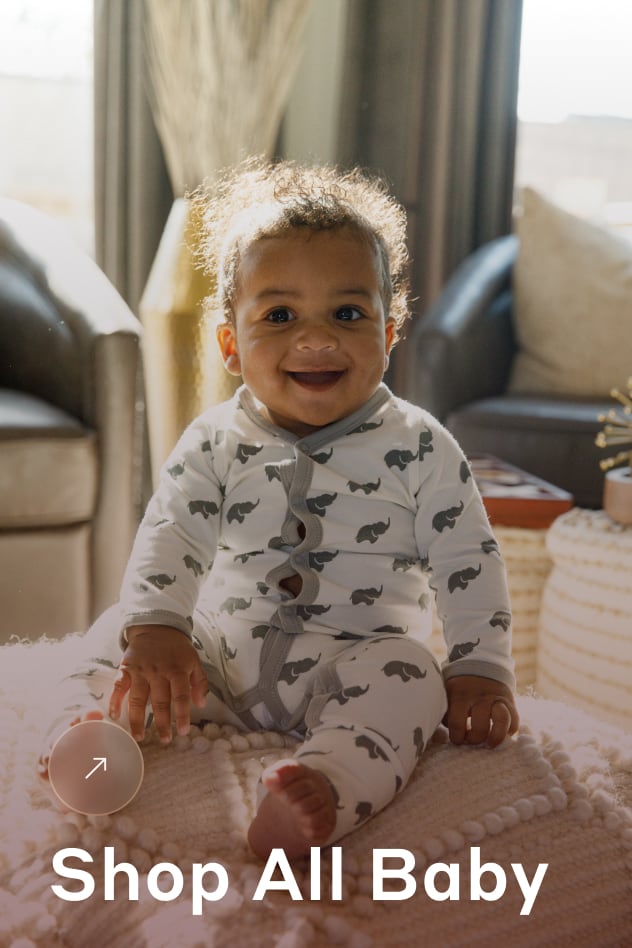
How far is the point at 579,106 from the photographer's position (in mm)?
3102

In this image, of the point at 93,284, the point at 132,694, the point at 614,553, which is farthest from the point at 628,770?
the point at 93,284

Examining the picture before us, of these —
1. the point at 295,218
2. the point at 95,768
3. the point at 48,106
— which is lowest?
the point at 95,768

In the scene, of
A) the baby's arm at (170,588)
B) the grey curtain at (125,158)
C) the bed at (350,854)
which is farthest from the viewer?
the grey curtain at (125,158)

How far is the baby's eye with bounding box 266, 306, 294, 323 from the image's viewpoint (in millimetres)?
1044

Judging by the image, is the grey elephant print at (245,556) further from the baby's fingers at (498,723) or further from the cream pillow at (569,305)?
the cream pillow at (569,305)

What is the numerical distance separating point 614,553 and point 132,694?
0.89 m

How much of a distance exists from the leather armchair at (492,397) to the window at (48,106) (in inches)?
44.4

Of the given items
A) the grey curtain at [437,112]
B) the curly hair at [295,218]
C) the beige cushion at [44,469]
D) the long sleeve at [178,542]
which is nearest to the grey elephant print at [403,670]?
the long sleeve at [178,542]

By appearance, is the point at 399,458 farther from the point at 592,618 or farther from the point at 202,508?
the point at 592,618

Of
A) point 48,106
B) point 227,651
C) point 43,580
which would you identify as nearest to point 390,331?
point 227,651

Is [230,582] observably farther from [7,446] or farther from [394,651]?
[7,446]

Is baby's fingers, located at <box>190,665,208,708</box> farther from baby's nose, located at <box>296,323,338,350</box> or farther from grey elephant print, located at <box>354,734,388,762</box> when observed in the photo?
baby's nose, located at <box>296,323,338,350</box>

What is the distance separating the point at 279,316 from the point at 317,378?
8 centimetres

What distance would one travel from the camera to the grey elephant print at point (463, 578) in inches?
39.2
